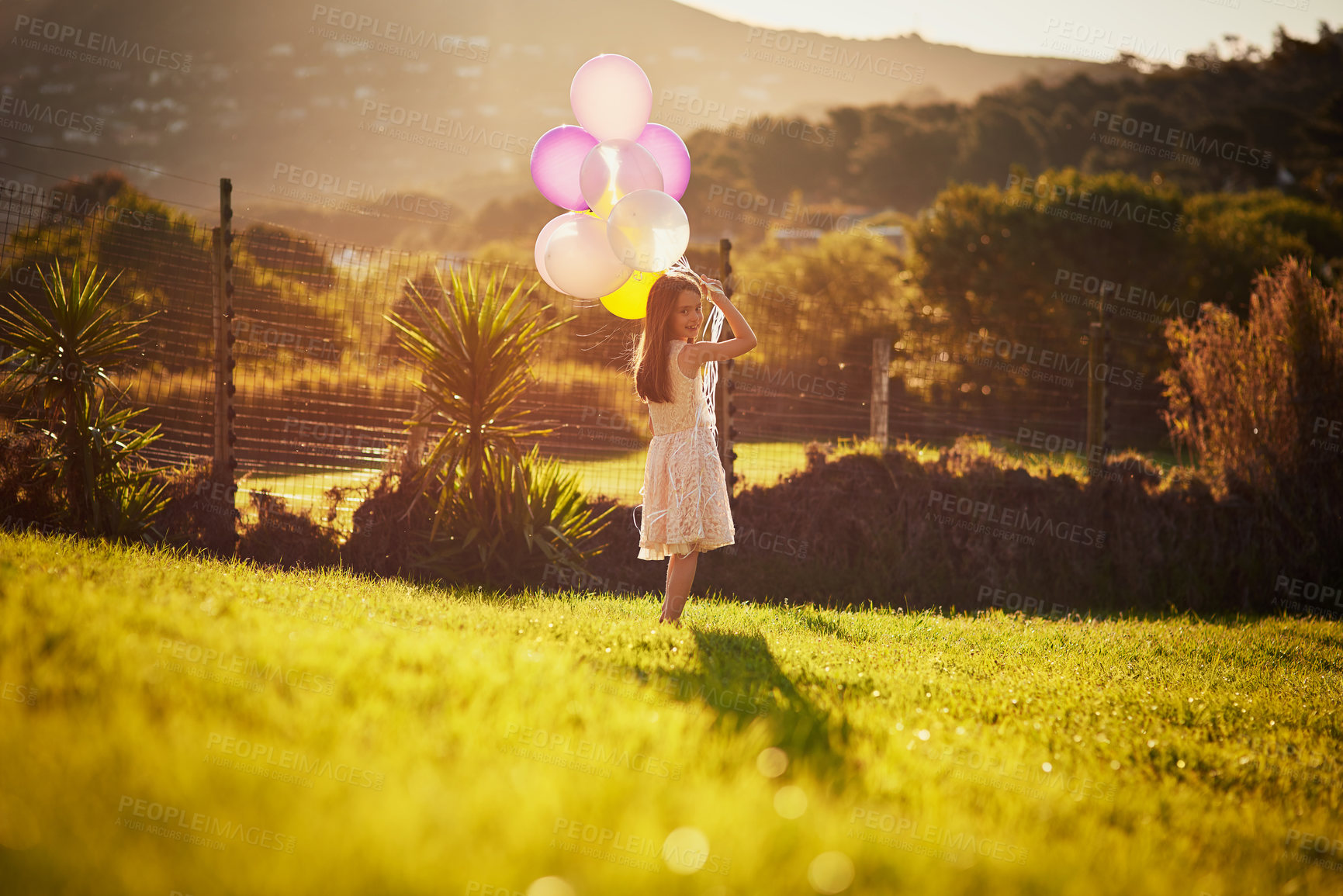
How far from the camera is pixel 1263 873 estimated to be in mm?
2578

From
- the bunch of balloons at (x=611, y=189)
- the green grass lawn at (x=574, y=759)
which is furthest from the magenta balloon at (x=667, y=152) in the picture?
the green grass lawn at (x=574, y=759)

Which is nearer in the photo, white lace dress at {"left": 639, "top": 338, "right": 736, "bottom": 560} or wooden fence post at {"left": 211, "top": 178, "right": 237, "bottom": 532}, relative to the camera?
white lace dress at {"left": 639, "top": 338, "right": 736, "bottom": 560}

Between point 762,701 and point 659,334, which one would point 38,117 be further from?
point 762,701

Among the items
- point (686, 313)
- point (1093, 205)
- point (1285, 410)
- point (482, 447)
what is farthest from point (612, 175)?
point (1093, 205)

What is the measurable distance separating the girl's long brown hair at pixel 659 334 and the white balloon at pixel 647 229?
0.16 metres

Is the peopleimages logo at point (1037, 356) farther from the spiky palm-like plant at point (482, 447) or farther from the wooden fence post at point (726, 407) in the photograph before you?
the spiky palm-like plant at point (482, 447)

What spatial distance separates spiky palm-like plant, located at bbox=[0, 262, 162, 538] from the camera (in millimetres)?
6523

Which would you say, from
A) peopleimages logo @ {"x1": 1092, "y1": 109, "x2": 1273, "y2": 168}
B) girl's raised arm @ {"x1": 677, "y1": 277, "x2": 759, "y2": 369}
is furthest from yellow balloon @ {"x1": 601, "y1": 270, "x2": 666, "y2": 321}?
peopleimages logo @ {"x1": 1092, "y1": 109, "x2": 1273, "y2": 168}

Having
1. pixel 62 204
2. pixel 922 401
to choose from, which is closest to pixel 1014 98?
pixel 922 401

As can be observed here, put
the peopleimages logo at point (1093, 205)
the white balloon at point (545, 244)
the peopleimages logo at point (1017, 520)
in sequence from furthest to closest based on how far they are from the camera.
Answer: the peopleimages logo at point (1093, 205)
the peopleimages logo at point (1017, 520)
the white balloon at point (545, 244)

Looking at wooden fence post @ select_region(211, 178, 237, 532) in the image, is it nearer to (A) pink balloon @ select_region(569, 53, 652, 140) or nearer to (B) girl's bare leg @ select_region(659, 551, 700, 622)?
(A) pink balloon @ select_region(569, 53, 652, 140)

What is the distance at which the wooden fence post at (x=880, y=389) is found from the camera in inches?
380

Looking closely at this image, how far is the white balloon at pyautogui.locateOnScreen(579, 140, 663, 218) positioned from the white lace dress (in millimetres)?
1082

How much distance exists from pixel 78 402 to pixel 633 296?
4.52 meters
